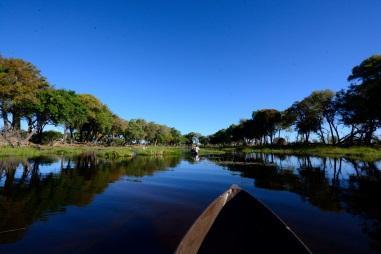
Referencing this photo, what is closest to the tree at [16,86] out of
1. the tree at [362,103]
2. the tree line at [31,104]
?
the tree line at [31,104]

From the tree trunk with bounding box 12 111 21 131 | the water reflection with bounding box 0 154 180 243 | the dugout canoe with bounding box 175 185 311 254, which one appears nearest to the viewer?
the dugout canoe with bounding box 175 185 311 254

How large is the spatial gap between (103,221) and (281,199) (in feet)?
27.1

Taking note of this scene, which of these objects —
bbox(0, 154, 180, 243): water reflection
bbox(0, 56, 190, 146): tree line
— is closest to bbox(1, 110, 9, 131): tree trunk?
bbox(0, 56, 190, 146): tree line

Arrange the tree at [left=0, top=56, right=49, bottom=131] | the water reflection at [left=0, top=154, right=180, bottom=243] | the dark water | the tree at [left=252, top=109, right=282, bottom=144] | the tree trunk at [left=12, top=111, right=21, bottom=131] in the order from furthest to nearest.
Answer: the tree at [left=252, top=109, right=282, bottom=144]
the tree trunk at [left=12, top=111, right=21, bottom=131]
the tree at [left=0, top=56, right=49, bottom=131]
the water reflection at [left=0, top=154, right=180, bottom=243]
the dark water

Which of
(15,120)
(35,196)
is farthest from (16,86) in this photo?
(35,196)

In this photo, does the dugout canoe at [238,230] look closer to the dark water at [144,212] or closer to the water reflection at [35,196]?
the dark water at [144,212]

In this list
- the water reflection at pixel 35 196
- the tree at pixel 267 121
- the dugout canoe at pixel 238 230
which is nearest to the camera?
the dugout canoe at pixel 238 230

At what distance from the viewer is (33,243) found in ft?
23.5

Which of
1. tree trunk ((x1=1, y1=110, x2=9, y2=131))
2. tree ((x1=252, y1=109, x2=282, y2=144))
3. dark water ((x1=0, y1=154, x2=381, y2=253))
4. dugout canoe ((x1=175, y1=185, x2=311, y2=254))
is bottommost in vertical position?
dark water ((x1=0, y1=154, x2=381, y2=253))

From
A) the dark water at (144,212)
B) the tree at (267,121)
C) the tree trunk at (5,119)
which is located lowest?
the dark water at (144,212)

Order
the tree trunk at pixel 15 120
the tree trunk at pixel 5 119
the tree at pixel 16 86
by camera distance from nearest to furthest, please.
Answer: the tree at pixel 16 86 < the tree trunk at pixel 5 119 < the tree trunk at pixel 15 120

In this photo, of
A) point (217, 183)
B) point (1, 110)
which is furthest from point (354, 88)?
point (1, 110)

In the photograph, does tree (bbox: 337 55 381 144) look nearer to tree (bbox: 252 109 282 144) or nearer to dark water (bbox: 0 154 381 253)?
tree (bbox: 252 109 282 144)

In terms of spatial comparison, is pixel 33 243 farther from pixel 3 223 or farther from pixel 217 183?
pixel 217 183
